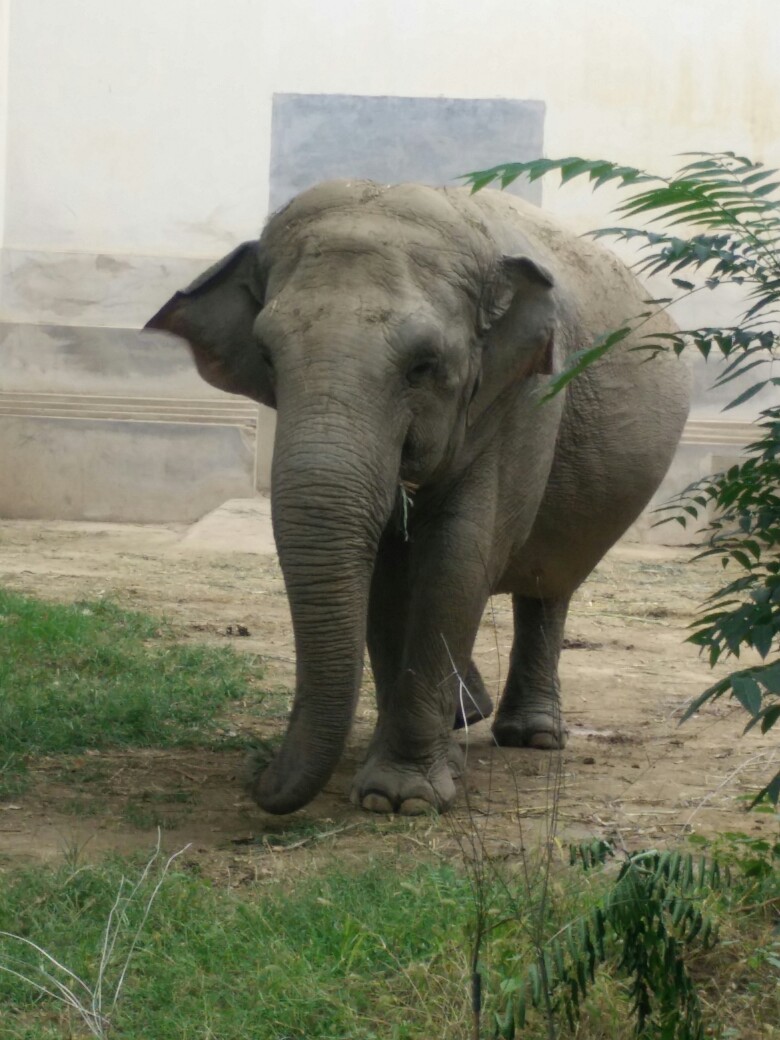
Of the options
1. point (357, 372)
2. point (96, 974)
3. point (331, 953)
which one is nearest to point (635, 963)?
point (331, 953)

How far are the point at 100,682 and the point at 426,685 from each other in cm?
195

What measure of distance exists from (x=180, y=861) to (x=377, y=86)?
11.2m

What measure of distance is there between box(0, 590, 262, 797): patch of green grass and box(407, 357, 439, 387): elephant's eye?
5.92 feet

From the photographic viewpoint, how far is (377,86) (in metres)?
14.3

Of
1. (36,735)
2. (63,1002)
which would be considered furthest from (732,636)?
(36,735)

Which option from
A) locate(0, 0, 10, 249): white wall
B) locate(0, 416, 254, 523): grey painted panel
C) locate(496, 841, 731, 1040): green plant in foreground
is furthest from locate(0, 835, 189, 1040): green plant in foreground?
locate(0, 0, 10, 249): white wall

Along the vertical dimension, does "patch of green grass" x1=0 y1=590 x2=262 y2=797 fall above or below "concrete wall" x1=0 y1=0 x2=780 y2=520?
below

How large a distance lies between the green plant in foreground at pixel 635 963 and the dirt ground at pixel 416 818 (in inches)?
8.1

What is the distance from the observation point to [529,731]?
6.27 metres

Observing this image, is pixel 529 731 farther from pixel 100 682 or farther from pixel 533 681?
pixel 100 682

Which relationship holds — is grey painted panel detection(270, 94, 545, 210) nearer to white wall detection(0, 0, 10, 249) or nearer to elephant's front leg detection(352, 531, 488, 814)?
white wall detection(0, 0, 10, 249)

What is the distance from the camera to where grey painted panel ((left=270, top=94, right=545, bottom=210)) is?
14.3m

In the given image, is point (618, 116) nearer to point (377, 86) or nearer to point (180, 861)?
point (377, 86)

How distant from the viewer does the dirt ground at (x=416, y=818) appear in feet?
14.7
